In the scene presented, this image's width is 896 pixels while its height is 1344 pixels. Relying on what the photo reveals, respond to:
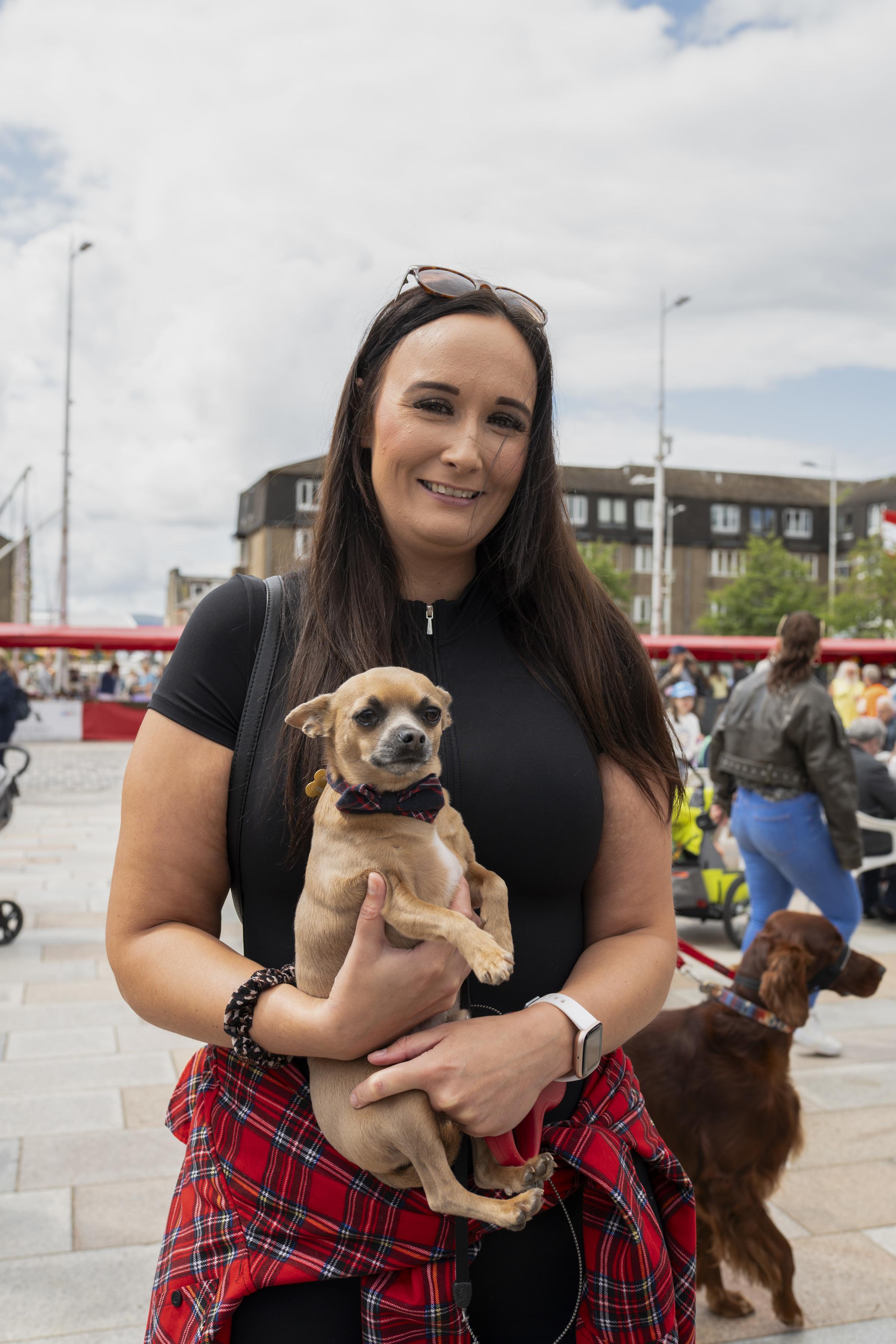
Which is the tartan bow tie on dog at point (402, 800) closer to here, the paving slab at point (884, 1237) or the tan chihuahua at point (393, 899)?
the tan chihuahua at point (393, 899)

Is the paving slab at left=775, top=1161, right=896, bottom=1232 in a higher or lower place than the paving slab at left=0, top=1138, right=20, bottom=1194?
higher

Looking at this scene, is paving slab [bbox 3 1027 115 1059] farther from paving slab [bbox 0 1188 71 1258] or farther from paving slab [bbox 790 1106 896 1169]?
paving slab [bbox 790 1106 896 1169]

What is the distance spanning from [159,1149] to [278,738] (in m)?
3.80

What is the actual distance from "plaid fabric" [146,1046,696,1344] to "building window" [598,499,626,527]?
6129 cm

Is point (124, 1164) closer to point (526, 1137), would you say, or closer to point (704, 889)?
point (526, 1137)

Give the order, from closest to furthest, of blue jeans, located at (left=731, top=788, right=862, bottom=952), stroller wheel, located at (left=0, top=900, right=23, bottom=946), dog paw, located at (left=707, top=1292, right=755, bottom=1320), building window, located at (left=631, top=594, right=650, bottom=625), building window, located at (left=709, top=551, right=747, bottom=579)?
dog paw, located at (left=707, top=1292, right=755, bottom=1320)
blue jeans, located at (left=731, top=788, right=862, bottom=952)
stroller wheel, located at (left=0, top=900, right=23, bottom=946)
building window, located at (left=631, top=594, right=650, bottom=625)
building window, located at (left=709, top=551, right=747, bottom=579)

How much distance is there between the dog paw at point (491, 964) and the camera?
4.51 ft

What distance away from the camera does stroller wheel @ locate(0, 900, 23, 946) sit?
26.5ft

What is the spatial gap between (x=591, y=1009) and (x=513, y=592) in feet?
2.42

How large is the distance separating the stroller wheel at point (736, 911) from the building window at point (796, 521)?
200 ft

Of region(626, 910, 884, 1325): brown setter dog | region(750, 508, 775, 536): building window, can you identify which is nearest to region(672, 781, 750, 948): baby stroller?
region(626, 910, 884, 1325): brown setter dog

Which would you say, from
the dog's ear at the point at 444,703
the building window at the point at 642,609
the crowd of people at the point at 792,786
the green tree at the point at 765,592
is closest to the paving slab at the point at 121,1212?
the dog's ear at the point at 444,703

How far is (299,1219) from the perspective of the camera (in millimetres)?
1485

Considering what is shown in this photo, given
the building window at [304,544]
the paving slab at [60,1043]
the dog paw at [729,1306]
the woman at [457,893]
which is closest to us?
the woman at [457,893]
